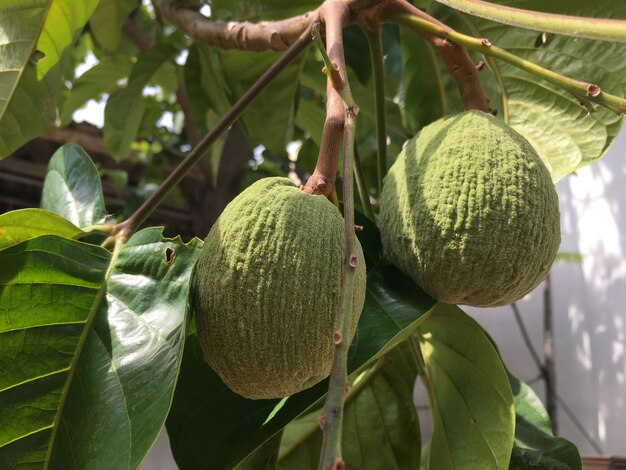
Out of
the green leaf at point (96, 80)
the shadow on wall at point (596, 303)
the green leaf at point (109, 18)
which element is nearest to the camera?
the green leaf at point (109, 18)

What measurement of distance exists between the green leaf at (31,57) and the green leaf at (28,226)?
0.20m

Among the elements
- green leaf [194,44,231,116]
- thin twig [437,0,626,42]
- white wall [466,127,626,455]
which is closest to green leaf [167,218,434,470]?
thin twig [437,0,626,42]

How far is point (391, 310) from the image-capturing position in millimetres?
532

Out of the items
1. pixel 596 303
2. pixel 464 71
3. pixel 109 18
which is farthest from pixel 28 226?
pixel 596 303

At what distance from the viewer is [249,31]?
0.71 meters

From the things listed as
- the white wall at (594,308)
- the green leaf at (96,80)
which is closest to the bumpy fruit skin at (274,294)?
the green leaf at (96,80)

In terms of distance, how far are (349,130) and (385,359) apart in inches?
14.3

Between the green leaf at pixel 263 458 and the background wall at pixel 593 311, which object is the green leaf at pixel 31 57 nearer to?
the green leaf at pixel 263 458

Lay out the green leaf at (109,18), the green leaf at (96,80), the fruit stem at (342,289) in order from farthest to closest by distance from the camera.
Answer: the green leaf at (96,80), the green leaf at (109,18), the fruit stem at (342,289)

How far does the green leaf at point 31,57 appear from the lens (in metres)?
0.70

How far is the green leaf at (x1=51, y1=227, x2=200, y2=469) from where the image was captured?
16.7 inches

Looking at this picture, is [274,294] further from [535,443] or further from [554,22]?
[535,443]

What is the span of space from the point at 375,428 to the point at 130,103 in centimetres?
73

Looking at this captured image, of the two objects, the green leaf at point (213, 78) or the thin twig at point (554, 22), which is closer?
the thin twig at point (554, 22)
